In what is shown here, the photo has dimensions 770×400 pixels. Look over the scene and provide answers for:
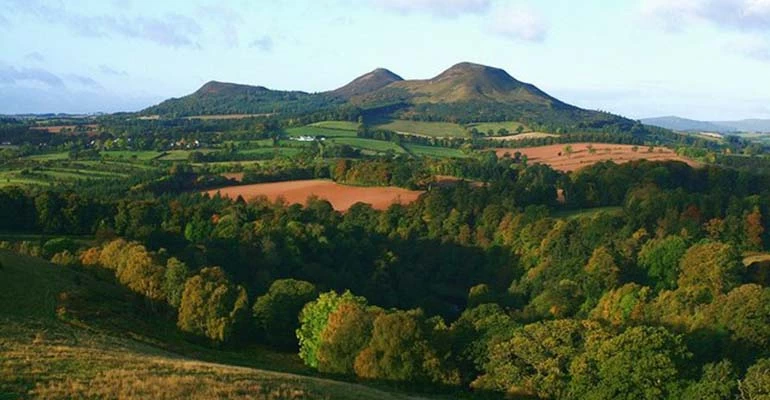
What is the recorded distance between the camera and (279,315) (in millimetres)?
46656

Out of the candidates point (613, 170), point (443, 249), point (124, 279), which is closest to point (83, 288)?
point (124, 279)

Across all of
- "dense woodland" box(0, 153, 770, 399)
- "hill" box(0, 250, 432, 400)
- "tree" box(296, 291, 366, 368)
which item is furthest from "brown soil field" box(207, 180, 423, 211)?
"hill" box(0, 250, 432, 400)

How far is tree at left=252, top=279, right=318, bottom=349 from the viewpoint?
152 feet

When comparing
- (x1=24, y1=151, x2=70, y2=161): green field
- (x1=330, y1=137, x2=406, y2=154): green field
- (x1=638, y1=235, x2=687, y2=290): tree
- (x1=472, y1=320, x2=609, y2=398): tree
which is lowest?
(x1=638, y1=235, x2=687, y2=290): tree

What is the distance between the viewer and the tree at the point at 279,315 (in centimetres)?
4625

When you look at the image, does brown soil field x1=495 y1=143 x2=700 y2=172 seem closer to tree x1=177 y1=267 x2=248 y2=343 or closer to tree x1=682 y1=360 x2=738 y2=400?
tree x1=177 y1=267 x2=248 y2=343

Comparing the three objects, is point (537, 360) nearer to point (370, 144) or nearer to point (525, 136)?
point (370, 144)

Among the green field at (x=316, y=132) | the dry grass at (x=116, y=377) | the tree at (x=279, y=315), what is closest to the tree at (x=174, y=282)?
the tree at (x=279, y=315)

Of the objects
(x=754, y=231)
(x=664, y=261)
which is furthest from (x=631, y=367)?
(x=754, y=231)

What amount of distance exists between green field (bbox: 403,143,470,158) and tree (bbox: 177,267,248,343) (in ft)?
342

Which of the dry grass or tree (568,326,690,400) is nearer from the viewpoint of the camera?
the dry grass

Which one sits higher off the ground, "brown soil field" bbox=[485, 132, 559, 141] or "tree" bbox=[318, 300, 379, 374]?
"brown soil field" bbox=[485, 132, 559, 141]

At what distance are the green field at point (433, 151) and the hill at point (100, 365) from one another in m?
111

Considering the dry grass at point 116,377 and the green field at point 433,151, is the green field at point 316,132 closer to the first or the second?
the green field at point 433,151
